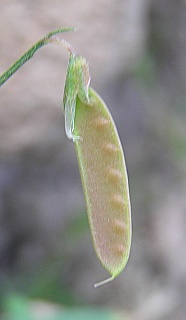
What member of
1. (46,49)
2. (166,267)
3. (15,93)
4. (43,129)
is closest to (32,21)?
(46,49)

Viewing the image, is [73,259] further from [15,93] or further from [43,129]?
[15,93]

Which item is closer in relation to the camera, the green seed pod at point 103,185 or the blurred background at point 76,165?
the green seed pod at point 103,185

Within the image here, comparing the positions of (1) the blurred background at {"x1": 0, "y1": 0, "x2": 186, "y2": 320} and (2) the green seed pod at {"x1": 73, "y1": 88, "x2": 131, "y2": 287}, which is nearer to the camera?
(2) the green seed pod at {"x1": 73, "y1": 88, "x2": 131, "y2": 287}

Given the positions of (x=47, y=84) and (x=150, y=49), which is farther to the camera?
(x=150, y=49)
